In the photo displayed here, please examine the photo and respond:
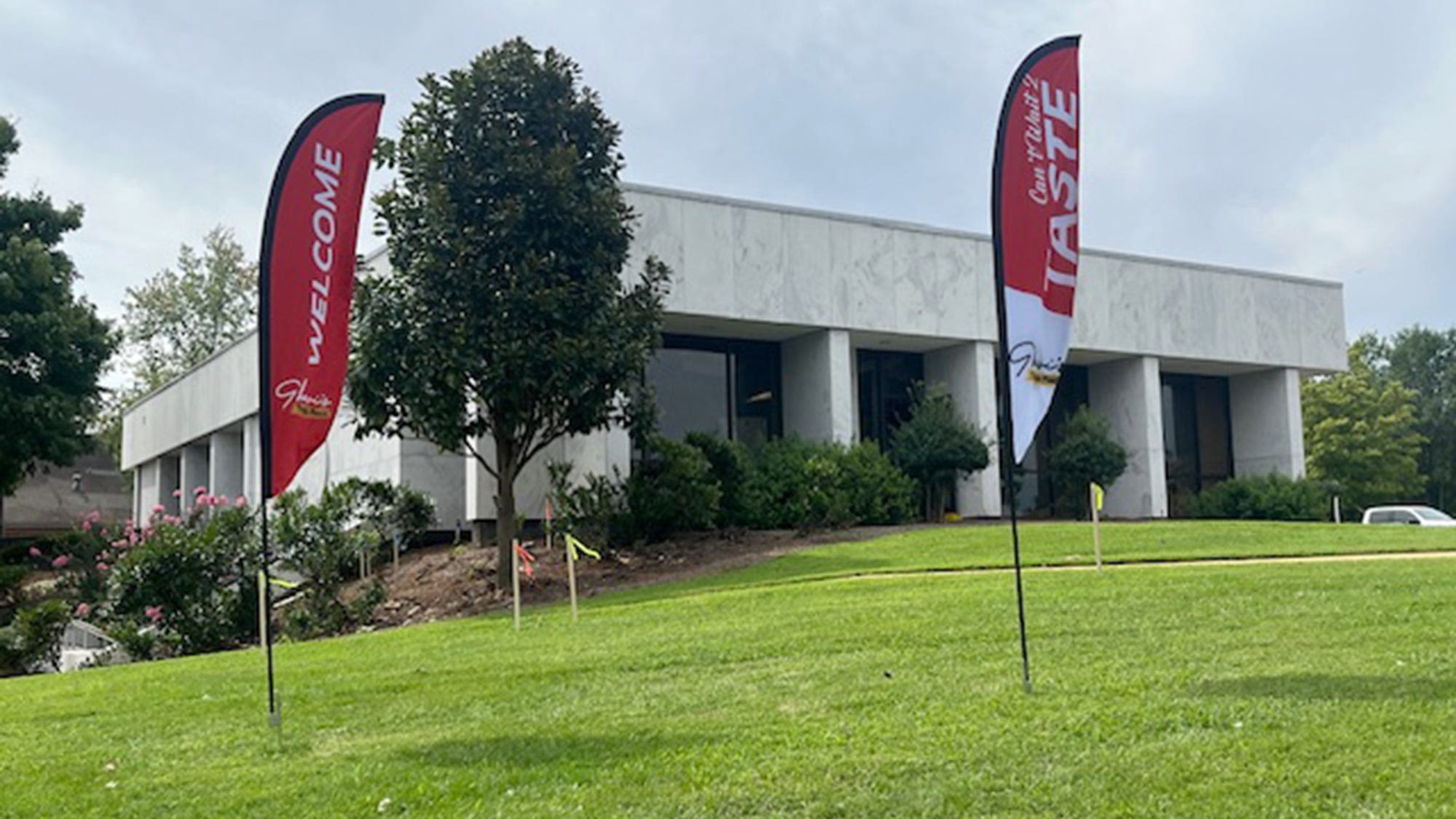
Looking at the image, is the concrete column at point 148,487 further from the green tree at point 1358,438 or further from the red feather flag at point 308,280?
the green tree at point 1358,438

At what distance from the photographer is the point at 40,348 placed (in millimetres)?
28453

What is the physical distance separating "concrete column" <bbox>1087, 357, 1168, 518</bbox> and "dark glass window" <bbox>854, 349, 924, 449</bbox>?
585 cm

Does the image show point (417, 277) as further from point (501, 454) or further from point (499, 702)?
point (499, 702)

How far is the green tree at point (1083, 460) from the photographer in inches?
1182

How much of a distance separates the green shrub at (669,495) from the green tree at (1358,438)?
36923mm

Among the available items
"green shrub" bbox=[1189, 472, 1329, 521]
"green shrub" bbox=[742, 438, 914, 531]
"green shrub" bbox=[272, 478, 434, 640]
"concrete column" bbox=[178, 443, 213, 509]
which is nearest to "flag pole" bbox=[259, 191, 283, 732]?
"green shrub" bbox=[272, 478, 434, 640]

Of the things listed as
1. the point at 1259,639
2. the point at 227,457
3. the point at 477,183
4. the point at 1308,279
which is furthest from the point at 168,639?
the point at 1308,279

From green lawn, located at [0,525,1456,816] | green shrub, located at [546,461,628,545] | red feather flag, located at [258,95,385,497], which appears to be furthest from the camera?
green shrub, located at [546,461,628,545]

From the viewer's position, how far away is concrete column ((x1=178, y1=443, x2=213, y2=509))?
4238cm

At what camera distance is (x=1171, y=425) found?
3631cm

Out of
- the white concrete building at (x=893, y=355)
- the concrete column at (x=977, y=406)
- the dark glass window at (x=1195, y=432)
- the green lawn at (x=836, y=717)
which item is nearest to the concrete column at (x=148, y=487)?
the white concrete building at (x=893, y=355)

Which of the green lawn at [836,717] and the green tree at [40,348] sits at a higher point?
the green tree at [40,348]

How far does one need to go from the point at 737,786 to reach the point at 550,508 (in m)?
16.1

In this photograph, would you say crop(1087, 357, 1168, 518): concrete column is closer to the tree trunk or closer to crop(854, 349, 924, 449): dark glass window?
crop(854, 349, 924, 449): dark glass window
